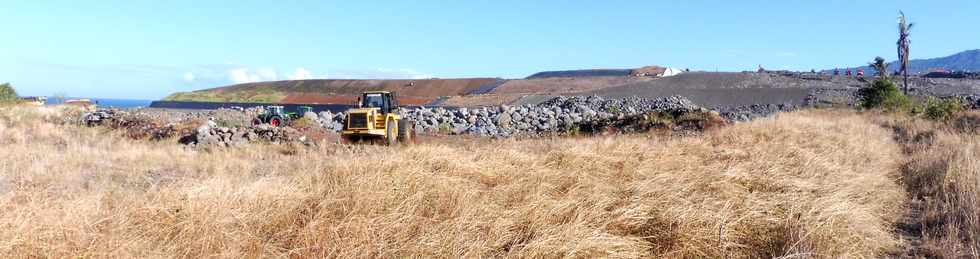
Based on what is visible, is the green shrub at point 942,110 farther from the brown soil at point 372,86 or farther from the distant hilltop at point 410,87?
the brown soil at point 372,86

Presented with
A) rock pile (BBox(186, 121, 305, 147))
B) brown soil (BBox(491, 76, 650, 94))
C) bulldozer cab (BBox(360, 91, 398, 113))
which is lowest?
rock pile (BBox(186, 121, 305, 147))

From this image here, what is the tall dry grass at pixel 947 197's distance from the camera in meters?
5.48

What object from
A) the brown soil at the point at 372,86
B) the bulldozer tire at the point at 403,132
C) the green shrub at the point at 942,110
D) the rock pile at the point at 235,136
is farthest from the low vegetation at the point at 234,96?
the green shrub at the point at 942,110

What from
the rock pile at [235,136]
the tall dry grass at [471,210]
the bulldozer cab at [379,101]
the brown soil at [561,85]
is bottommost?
the tall dry grass at [471,210]

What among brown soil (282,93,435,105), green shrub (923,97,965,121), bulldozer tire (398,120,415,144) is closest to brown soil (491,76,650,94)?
brown soil (282,93,435,105)

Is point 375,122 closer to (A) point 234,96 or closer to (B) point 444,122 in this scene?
(B) point 444,122

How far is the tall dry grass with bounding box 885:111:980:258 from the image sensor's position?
5.48 meters

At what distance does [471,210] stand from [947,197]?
525 centimetres

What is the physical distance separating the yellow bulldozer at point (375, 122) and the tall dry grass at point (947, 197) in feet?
34.1

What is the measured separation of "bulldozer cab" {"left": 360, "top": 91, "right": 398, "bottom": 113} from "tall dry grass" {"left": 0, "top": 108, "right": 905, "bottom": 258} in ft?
23.5

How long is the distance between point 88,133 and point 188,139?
11.6ft

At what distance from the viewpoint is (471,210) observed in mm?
5543

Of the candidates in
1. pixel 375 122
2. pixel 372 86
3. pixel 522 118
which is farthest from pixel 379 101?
pixel 372 86

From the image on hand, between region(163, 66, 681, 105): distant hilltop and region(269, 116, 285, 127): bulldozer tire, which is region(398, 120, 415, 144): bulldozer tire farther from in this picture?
region(163, 66, 681, 105): distant hilltop
